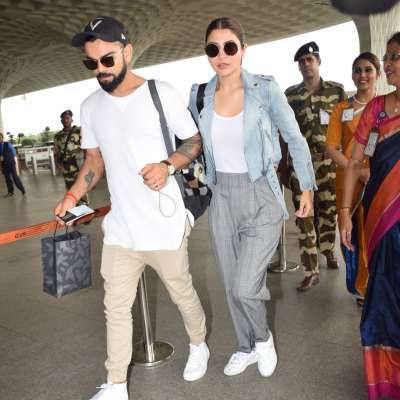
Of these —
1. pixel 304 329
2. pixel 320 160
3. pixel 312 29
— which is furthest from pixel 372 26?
pixel 304 329

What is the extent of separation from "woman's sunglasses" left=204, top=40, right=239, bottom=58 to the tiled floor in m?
1.74

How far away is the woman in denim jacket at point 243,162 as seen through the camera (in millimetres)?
2297

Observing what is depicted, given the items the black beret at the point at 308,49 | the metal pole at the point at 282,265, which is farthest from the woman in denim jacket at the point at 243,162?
the metal pole at the point at 282,265

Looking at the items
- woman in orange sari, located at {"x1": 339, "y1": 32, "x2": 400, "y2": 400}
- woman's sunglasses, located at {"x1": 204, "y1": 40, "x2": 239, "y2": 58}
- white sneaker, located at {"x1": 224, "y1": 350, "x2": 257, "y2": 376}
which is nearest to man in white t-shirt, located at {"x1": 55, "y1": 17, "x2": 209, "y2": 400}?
woman's sunglasses, located at {"x1": 204, "y1": 40, "x2": 239, "y2": 58}

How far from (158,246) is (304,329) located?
145cm

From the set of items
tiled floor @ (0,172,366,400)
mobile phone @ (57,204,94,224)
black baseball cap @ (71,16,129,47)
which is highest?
black baseball cap @ (71,16,129,47)

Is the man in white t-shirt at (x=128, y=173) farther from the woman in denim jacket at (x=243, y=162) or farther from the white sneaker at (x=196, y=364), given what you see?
the white sneaker at (x=196, y=364)

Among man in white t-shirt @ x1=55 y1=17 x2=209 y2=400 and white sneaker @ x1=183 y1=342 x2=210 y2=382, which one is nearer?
man in white t-shirt @ x1=55 y1=17 x2=209 y2=400

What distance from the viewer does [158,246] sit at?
2.24 meters

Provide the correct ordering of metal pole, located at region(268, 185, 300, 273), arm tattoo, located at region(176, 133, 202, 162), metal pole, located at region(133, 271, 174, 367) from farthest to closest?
metal pole, located at region(268, 185, 300, 273) → metal pole, located at region(133, 271, 174, 367) → arm tattoo, located at region(176, 133, 202, 162)

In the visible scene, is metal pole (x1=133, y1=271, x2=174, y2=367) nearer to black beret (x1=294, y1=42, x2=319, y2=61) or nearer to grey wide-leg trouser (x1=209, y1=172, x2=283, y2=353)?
grey wide-leg trouser (x1=209, y1=172, x2=283, y2=353)

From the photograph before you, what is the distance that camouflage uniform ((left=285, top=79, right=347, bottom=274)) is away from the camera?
4.00 m

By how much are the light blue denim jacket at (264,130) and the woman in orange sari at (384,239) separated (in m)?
0.35

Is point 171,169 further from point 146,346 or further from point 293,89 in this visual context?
point 293,89
